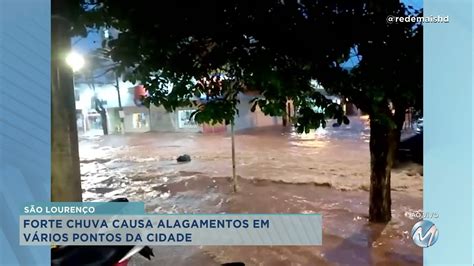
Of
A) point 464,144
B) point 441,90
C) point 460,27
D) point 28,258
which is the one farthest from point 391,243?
point 28,258

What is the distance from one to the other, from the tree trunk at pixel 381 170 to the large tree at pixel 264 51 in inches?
16.9

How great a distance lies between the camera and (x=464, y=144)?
1.10 meters

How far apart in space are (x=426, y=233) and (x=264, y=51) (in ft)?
2.54

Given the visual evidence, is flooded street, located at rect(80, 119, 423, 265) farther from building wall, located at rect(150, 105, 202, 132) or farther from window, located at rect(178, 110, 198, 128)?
window, located at rect(178, 110, 198, 128)

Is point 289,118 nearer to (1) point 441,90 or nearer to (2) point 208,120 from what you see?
(2) point 208,120

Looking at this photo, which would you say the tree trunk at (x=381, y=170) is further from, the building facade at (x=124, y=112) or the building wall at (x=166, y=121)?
the building wall at (x=166, y=121)

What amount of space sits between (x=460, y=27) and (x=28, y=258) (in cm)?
153

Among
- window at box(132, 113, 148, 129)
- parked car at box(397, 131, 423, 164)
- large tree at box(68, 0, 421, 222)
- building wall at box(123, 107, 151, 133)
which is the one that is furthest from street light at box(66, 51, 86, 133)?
parked car at box(397, 131, 423, 164)

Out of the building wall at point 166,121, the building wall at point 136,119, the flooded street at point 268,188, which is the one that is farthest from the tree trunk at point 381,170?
the building wall at point 136,119

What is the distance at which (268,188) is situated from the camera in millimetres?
2637

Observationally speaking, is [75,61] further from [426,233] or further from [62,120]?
[426,233]

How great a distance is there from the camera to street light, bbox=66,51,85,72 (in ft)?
3.73

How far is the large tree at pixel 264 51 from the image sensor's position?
1.12m

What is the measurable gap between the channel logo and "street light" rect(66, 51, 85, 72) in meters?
1.22
